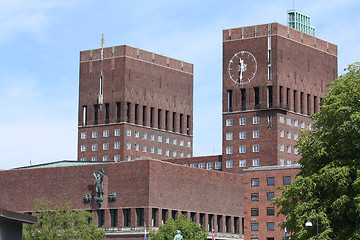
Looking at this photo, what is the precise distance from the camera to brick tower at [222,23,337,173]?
597 feet

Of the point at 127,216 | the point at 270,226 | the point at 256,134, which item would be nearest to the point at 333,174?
the point at 270,226

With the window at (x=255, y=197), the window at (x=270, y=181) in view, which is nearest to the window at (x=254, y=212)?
the window at (x=255, y=197)

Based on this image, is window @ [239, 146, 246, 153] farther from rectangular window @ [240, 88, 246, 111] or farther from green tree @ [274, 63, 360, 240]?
green tree @ [274, 63, 360, 240]

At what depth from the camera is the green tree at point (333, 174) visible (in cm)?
7369

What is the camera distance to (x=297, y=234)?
75.5 m

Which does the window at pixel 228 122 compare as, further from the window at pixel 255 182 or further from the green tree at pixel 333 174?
the green tree at pixel 333 174

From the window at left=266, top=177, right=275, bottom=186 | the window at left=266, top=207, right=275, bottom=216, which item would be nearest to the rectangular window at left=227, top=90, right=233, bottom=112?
the window at left=266, top=177, right=275, bottom=186

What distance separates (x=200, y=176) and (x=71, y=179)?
2239 cm

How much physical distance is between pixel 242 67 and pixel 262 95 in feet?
24.1

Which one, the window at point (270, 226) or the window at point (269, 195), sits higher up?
the window at point (269, 195)

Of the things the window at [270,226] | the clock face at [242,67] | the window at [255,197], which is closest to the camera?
the window at [270,226]

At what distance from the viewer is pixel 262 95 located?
18388cm

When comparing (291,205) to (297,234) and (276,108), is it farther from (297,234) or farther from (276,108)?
(276,108)

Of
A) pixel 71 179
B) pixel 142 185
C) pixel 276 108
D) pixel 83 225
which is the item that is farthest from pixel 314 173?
pixel 276 108
